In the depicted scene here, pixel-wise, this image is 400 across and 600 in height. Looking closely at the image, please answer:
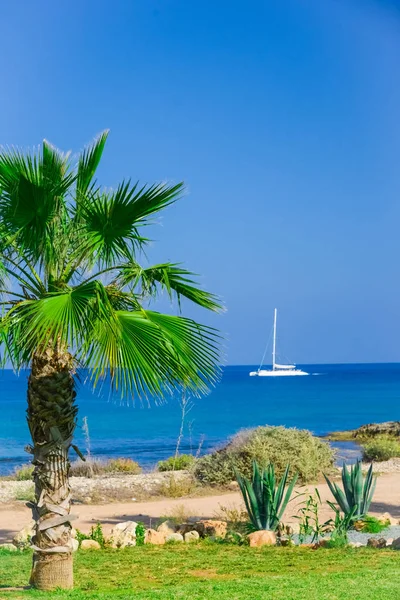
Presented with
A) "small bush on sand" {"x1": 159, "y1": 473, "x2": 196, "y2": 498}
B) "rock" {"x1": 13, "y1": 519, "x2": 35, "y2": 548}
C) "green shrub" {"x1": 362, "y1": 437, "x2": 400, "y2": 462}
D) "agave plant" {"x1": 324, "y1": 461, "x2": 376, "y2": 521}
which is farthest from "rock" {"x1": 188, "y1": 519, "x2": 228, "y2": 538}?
"green shrub" {"x1": 362, "y1": 437, "x2": 400, "y2": 462}

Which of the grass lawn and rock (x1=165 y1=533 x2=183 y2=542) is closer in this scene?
the grass lawn

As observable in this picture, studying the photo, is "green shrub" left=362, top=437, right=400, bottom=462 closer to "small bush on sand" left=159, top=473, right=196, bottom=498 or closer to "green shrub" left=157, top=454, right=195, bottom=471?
"green shrub" left=157, top=454, right=195, bottom=471

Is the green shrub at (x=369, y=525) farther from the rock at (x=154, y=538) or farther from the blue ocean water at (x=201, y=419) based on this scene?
the blue ocean water at (x=201, y=419)

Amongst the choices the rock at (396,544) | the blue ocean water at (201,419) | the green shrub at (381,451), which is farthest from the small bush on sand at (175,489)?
the green shrub at (381,451)

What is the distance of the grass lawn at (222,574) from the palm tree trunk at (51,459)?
0.30 metres

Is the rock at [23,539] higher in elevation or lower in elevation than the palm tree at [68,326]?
lower

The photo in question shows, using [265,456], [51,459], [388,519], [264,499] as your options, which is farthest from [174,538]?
[265,456]

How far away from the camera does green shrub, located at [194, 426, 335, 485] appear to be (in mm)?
18625

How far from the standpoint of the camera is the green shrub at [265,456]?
1862cm

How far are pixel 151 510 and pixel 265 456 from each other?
12.9 feet

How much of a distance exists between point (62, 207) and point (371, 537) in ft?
22.2

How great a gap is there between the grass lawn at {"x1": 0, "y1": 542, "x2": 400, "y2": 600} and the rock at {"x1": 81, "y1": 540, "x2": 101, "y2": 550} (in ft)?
0.77

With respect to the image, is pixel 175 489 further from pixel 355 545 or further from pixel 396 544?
pixel 396 544

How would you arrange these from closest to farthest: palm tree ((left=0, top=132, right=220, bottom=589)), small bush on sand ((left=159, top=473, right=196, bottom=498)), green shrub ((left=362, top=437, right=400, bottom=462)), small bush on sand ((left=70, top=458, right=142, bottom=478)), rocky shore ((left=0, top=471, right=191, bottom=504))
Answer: palm tree ((left=0, top=132, right=220, bottom=589)) < rocky shore ((left=0, top=471, right=191, bottom=504)) < small bush on sand ((left=159, top=473, right=196, bottom=498)) < small bush on sand ((left=70, top=458, right=142, bottom=478)) < green shrub ((left=362, top=437, right=400, bottom=462))
